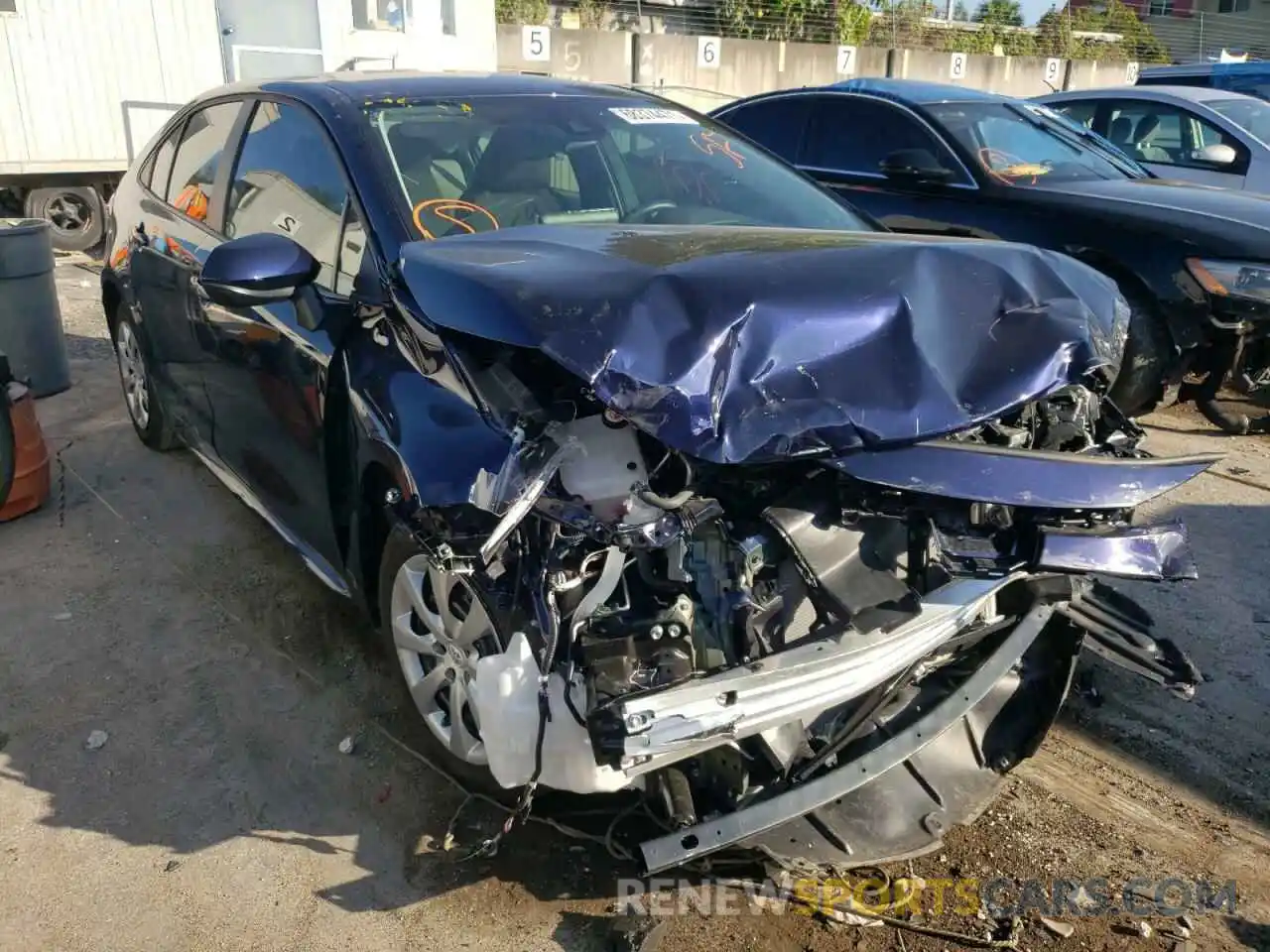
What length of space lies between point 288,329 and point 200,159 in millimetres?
1469

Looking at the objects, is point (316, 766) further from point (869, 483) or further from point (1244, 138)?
point (1244, 138)

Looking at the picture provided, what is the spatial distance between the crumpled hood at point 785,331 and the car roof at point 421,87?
1279 millimetres

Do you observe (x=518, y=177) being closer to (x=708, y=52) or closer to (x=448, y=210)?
(x=448, y=210)

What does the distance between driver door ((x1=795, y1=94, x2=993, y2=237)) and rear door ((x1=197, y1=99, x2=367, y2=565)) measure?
3.57 meters

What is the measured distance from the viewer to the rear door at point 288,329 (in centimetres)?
326

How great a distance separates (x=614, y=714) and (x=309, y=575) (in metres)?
2.48

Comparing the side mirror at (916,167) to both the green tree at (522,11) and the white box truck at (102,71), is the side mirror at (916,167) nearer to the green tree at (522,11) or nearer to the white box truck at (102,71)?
the white box truck at (102,71)

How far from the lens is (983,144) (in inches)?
255

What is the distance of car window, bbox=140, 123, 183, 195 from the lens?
4.80 meters

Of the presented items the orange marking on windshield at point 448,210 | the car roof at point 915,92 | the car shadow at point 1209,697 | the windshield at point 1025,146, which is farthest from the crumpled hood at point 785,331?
the car roof at point 915,92

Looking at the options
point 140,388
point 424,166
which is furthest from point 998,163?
point 140,388

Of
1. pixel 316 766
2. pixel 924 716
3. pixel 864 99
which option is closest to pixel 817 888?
pixel 924 716

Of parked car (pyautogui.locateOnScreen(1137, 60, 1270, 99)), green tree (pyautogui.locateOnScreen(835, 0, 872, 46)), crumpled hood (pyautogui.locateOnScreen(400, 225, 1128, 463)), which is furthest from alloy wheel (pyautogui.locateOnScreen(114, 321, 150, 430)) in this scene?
green tree (pyautogui.locateOnScreen(835, 0, 872, 46))

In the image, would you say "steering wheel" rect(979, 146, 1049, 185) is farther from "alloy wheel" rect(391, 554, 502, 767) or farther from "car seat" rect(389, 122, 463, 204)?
"alloy wheel" rect(391, 554, 502, 767)
